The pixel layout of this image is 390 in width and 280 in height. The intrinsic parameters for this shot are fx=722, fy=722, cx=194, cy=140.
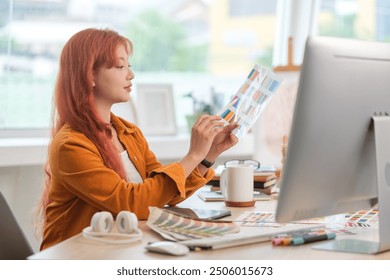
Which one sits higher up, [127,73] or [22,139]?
[127,73]

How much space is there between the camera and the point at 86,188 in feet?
6.81

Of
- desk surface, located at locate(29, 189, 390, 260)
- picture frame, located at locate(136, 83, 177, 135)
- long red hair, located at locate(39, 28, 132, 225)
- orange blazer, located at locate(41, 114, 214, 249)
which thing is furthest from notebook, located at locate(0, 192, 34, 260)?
picture frame, located at locate(136, 83, 177, 135)

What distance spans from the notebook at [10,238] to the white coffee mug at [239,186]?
0.65 metres

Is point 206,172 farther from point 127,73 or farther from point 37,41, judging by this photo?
point 37,41

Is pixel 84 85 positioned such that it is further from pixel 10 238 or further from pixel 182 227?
pixel 182 227

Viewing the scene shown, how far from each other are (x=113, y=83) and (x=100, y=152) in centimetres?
25

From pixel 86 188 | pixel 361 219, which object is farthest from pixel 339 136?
pixel 86 188

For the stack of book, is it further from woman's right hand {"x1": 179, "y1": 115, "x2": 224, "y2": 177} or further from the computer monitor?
the computer monitor

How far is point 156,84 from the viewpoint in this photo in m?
4.14

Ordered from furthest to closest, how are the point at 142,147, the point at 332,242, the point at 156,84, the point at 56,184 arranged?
the point at 156,84, the point at 142,147, the point at 56,184, the point at 332,242

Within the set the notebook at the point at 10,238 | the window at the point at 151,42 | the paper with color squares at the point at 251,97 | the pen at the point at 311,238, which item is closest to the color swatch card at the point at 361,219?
the pen at the point at 311,238

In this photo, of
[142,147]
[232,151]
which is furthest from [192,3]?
[142,147]

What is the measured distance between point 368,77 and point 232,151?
2.55 m
